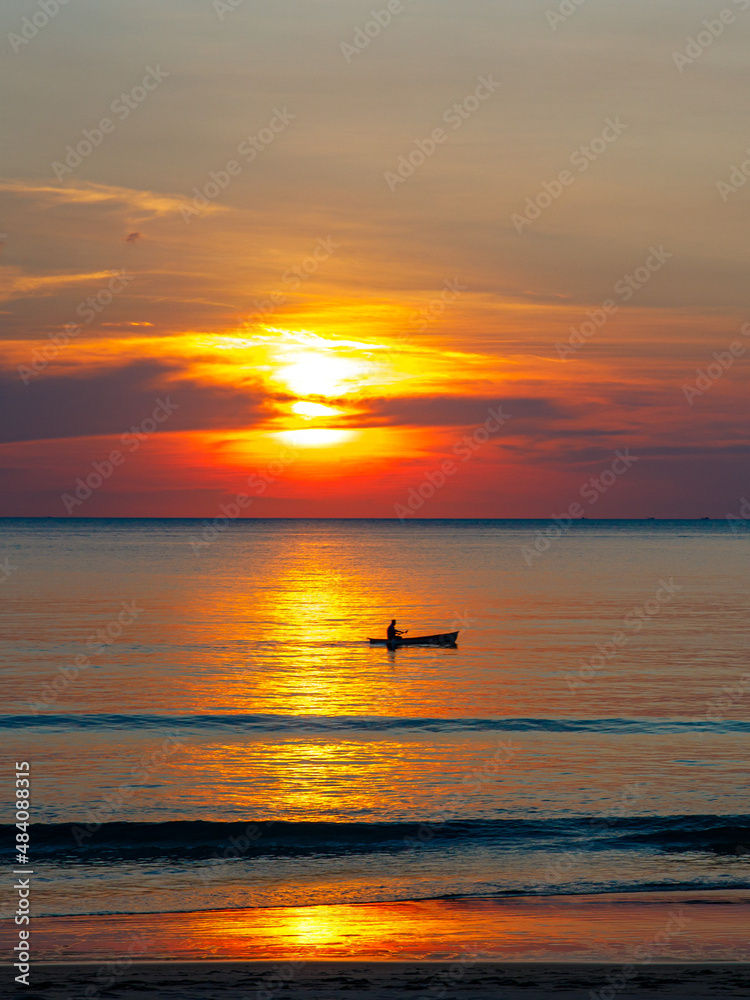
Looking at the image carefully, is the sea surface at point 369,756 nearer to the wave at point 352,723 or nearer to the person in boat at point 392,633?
the wave at point 352,723

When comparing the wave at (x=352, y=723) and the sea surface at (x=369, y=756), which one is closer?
the sea surface at (x=369, y=756)

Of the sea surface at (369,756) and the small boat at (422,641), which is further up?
the small boat at (422,641)

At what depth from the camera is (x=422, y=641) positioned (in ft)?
183

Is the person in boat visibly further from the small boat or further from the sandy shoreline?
the sandy shoreline

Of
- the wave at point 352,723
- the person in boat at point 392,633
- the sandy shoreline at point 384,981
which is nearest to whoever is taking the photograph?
the sandy shoreline at point 384,981

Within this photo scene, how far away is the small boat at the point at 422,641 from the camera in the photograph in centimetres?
5522

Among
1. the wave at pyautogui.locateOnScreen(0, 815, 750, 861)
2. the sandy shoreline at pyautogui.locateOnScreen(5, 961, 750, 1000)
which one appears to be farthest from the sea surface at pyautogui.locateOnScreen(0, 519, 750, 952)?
the sandy shoreline at pyautogui.locateOnScreen(5, 961, 750, 1000)

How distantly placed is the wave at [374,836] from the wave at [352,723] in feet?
36.5

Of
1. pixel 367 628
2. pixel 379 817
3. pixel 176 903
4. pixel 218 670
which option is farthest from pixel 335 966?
pixel 367 628

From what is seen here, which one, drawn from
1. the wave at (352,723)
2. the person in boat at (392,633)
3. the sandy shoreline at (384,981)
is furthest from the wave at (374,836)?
the person in boat at (392,633)

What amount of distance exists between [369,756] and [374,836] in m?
8.18

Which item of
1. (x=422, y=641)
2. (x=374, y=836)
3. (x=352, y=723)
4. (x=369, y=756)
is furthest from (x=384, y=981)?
→ (x=422, y=641)

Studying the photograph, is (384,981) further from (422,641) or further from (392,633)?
(422,641)

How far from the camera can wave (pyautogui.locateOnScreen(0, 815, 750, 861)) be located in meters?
20.8
